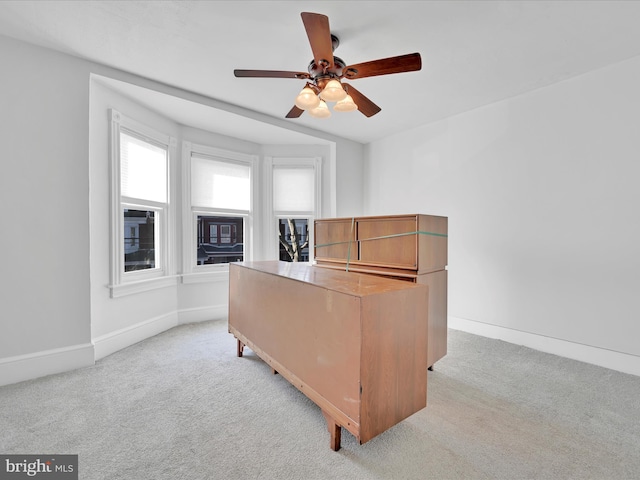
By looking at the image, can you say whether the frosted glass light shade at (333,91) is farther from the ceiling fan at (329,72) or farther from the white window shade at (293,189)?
the white window shade at (293,189)

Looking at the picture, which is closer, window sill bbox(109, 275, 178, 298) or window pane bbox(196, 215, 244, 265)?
window sill bbox(109, 275, 178, 298)

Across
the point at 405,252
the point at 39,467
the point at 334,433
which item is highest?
the point at 405,252

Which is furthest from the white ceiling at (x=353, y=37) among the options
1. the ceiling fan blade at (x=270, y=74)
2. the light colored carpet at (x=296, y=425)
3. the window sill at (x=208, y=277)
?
the light colored carpet at (x=296, y=425)

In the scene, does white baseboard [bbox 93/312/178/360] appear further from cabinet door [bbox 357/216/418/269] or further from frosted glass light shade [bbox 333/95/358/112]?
frosted glass light shade [bbox 333/95/358/112]

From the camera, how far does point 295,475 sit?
4.60 feet

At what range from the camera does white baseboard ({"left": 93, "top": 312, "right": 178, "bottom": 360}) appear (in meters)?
2.71

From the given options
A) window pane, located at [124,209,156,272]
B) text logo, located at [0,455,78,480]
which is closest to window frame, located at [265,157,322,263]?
window pane, located at [124,209,156,272]

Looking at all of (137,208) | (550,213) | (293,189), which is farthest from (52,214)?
(550,213)

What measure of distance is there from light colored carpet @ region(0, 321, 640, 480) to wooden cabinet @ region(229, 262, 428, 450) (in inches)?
8.7

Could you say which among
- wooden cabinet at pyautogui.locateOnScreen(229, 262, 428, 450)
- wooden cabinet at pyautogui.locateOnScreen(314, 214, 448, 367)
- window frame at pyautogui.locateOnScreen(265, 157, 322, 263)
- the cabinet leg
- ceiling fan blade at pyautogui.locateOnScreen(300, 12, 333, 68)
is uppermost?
ceiling fan blade at pyautogui.locateOnScreen(300, 12, 333, 68)

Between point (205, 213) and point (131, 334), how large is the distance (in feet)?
5.59

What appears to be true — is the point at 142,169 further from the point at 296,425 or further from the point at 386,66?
the point at 296,425

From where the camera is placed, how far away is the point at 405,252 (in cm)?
237

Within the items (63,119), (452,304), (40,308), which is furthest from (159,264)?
(452,304)
